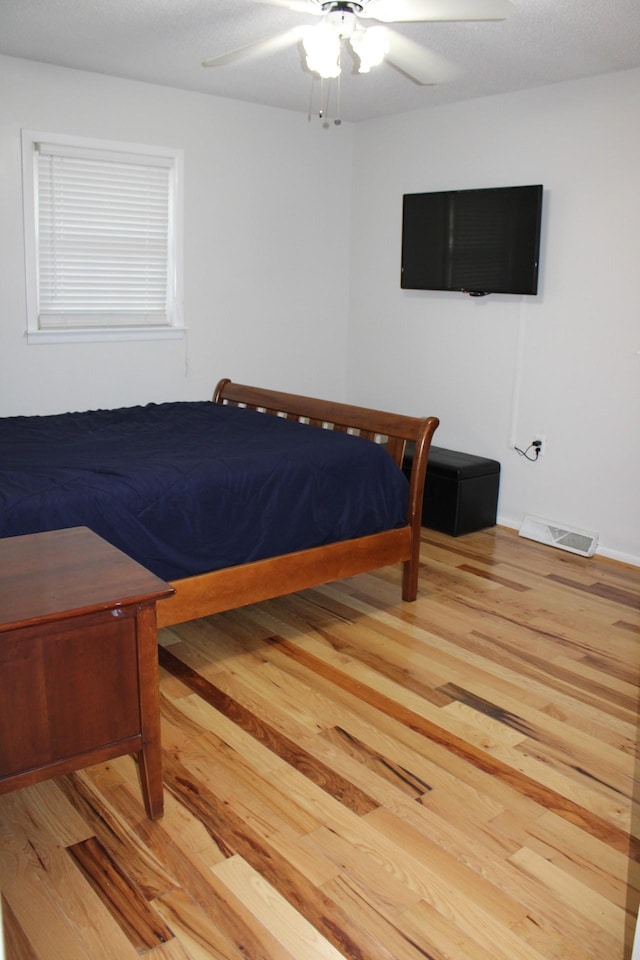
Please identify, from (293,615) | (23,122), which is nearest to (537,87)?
(23,122)

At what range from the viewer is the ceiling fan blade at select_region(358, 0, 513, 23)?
252 centimetres

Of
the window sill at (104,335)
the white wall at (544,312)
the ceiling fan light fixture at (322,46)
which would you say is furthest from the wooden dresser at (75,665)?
the white wall at (544,312)

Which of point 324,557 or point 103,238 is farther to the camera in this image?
point 103,238

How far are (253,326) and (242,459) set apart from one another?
7.76 feet

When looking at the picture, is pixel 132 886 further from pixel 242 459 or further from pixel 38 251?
pixel 38 251

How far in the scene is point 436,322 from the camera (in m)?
5.06

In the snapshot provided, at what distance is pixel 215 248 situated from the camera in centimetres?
492

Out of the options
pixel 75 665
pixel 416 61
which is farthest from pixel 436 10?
pixel 75 665

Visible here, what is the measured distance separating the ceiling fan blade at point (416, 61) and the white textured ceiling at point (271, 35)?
2.1 inches

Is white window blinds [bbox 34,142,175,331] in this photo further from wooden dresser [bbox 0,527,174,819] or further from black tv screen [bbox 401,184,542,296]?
wooden dresser [bbox 0,527,174,819]

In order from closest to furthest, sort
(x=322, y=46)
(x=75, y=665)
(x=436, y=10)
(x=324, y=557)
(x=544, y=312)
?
(x=75, y=665) < (x=436, y=10) < (x=322, y=46) < (x=324, y=557) < (x=544, y=312)

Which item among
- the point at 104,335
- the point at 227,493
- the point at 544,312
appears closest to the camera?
the point at 227,493

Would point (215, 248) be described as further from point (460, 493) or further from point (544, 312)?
point (460, 493)

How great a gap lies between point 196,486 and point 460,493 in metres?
2.04
